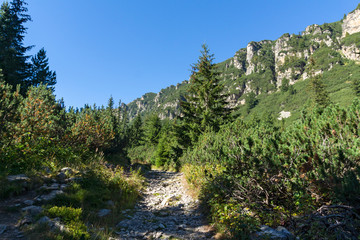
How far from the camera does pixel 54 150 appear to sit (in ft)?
24.3

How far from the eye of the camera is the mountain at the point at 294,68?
104375 mm

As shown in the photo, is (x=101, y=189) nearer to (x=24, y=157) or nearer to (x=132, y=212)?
(x=132, y=212)

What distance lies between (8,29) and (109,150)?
24091 mm

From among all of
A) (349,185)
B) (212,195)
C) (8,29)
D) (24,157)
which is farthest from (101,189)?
(8,29)

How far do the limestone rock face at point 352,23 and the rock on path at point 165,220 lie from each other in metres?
207

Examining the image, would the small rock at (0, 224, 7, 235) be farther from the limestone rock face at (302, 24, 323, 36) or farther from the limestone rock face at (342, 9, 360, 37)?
the limestone rock face at (302, 24, 323, 36)

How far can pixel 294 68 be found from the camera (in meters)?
Result: 144

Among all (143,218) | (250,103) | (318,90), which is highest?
(250,103)

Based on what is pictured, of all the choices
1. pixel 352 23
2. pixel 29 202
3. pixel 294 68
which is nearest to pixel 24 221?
pixel 29 202

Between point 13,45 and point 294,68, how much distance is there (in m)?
173

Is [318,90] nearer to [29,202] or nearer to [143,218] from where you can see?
[143,218]

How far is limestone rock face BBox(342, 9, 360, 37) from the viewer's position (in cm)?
13812

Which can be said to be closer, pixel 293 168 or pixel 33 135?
pixel 293 168

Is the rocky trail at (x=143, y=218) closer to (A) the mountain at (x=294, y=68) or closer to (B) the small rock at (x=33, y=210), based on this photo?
(B) the small rock at (x=33, y=210)
